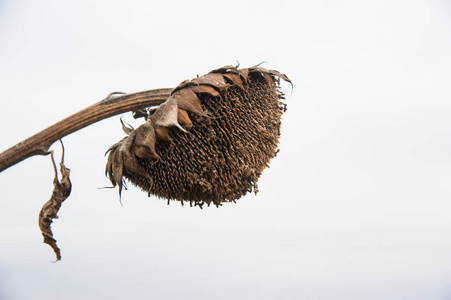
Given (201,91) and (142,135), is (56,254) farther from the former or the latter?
(201,91)

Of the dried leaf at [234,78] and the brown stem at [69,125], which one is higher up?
the dried leaf at [234,78]

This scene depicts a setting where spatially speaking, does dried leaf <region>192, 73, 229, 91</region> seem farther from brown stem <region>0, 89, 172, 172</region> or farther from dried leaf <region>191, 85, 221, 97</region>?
brown stem <region>0, 89, 172, 172</region>

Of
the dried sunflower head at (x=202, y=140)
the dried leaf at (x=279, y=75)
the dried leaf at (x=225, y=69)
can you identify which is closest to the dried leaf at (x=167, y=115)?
the dried sunflower head at (x=202, y=140)

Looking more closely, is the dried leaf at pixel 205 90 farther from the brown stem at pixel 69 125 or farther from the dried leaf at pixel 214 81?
the brown stem at pixel 69 125

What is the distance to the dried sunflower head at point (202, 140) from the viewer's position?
1.31m

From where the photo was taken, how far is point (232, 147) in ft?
4.40

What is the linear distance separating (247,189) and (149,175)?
0.30 m

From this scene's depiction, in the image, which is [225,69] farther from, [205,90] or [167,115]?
[167,115]

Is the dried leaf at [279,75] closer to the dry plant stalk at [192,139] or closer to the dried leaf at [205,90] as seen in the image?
the dry plant stalk at [192,139]

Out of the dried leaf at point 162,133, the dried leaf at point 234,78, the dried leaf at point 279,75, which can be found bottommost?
the dried leaf at point 162,133

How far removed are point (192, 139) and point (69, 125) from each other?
1.30ft

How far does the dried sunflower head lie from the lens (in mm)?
1313

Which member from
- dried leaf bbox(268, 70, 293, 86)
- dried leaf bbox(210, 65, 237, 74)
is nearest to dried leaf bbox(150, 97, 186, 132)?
dried leaf bbox(210, 65, 237, 74)

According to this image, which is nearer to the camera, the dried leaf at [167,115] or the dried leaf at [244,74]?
the dried leaf at [167,115]
